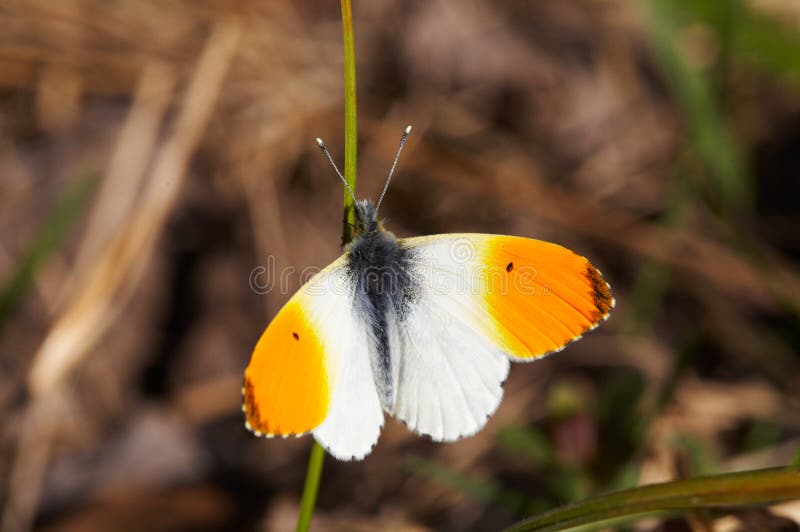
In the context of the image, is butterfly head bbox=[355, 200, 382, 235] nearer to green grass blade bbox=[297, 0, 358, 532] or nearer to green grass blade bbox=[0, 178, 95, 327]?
green grass blade bbox=[297, 0, 358, 532]

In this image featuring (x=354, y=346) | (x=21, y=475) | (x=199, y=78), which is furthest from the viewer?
(x=199, y=78)

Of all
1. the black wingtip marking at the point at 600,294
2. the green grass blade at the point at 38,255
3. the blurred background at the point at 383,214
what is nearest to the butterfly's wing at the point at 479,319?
the black wingtip marking at the point at 600,294

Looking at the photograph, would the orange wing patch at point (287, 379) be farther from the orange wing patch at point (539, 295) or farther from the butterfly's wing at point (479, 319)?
the orange wing patch at point (539, 295)

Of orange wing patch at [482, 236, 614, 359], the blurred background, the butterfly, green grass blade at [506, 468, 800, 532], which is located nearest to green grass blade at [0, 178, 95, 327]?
the blurred background

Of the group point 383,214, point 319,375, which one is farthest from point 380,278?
point 383,214

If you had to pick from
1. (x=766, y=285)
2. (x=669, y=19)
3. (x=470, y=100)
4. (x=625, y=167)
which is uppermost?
Result: (x=669, y=19)

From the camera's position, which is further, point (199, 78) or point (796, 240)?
point (199, 78)

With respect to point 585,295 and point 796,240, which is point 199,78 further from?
point 796,240

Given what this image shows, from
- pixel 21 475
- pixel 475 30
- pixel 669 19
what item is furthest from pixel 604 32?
pixel 21 475

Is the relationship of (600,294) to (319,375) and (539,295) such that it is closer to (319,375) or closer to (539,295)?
(539,295)
